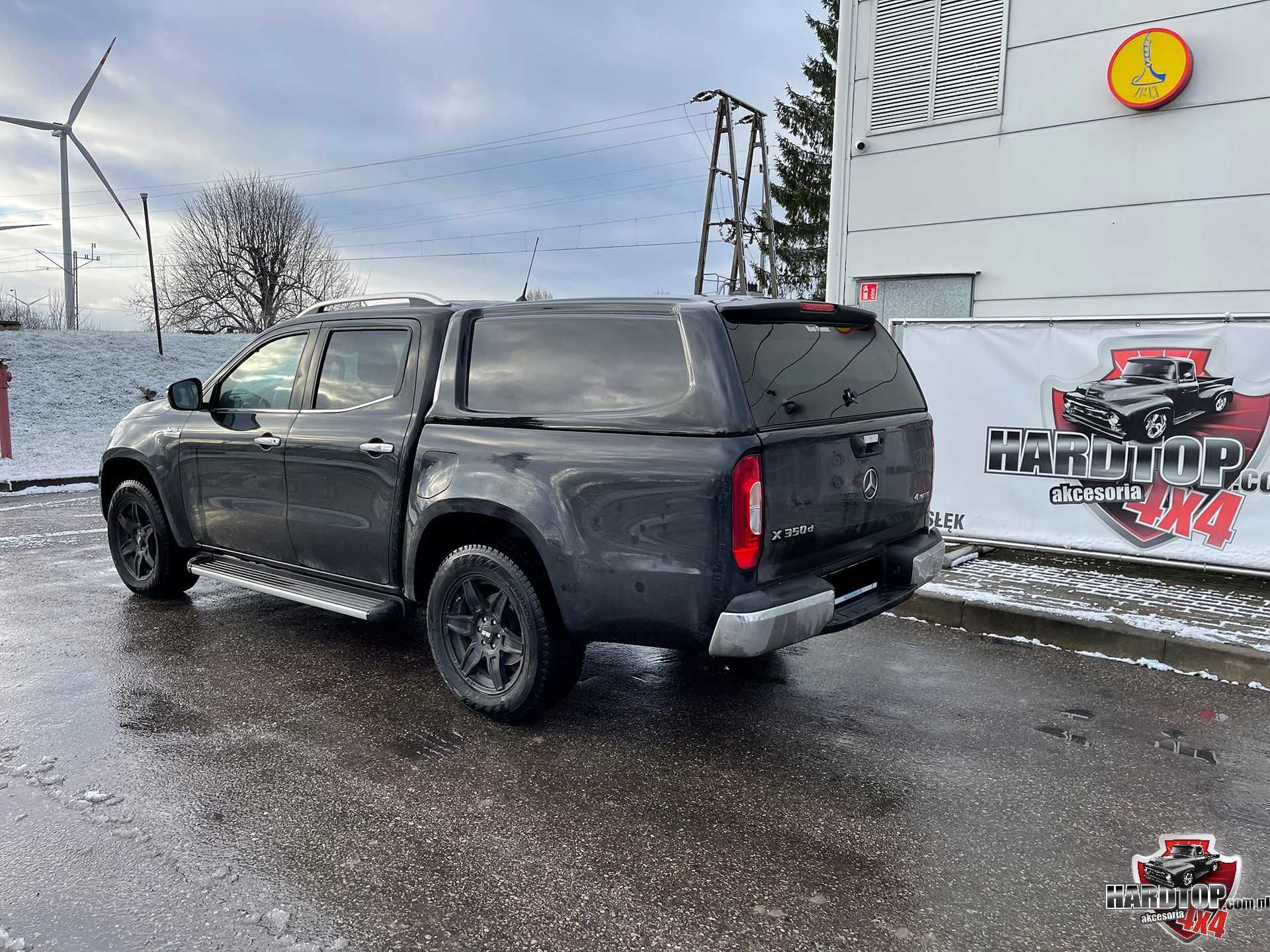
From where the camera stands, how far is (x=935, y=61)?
35.7ft

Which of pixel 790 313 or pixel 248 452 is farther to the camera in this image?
pixel 248 452

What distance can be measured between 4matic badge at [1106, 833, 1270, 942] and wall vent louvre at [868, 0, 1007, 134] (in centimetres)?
953

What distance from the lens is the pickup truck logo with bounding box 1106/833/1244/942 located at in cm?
263

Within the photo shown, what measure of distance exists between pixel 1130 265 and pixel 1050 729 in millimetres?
7488

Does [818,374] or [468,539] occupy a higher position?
[818,374]

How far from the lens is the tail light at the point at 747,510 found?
337cm

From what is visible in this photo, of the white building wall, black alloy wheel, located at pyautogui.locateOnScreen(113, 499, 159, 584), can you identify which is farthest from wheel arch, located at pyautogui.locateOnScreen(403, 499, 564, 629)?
the white building wall

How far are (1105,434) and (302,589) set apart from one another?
17.9 ft

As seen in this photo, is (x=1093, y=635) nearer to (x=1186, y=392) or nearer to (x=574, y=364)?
(x=1186, y=392)

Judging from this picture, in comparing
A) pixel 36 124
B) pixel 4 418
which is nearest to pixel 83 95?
pixel 36 124

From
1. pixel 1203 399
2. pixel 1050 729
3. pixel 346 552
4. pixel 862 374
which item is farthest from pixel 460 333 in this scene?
pixel 1203 399

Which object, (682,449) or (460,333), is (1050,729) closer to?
(682,449)

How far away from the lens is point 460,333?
174 inches

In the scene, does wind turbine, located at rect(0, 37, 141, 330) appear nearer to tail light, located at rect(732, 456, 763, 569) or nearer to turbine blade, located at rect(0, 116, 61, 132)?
turbine blade, located at rect(0, 116, 61, 132)
